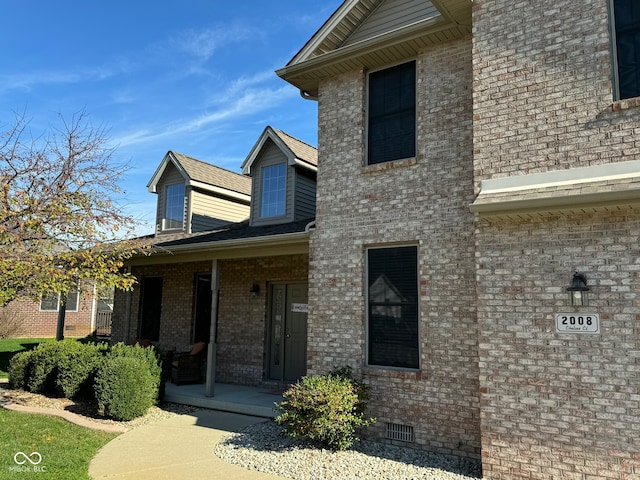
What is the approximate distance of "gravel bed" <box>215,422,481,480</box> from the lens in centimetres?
602

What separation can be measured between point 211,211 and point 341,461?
32.3ft

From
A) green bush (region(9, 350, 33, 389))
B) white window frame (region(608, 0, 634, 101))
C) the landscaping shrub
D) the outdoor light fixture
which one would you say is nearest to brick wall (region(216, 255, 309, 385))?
the landscaping shrub

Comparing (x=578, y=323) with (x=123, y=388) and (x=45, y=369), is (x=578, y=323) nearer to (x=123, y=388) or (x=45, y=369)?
(x=123, y=388)

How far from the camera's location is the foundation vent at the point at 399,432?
7.11 m

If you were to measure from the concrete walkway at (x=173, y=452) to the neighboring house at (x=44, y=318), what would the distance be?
16.6 meters

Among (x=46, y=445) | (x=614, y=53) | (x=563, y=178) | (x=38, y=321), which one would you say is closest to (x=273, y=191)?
(x=46, y=445)

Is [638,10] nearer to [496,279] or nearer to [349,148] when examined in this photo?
[496,279]

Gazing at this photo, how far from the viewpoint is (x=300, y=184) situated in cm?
1230

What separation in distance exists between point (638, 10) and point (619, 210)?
249 centimetres

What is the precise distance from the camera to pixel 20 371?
11.1 m

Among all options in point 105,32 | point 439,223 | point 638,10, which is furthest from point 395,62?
point 105,32

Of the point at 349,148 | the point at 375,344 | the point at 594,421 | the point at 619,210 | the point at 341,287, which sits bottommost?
the point at 594,421

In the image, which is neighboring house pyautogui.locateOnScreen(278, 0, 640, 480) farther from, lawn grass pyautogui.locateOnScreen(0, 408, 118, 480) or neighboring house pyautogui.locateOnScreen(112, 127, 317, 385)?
lawn grass pyautogui.locateOnScreen(0, 408, 118, 480)

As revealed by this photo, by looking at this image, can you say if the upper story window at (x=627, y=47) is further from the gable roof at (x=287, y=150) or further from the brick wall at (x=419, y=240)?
the gable roof at (x=287, y=150)
